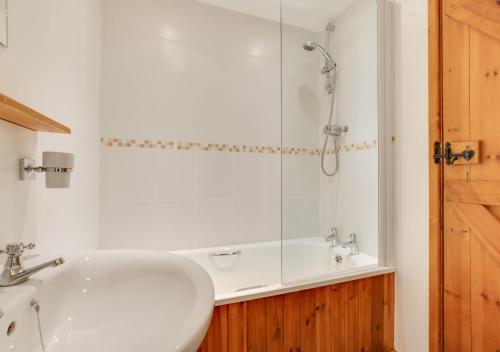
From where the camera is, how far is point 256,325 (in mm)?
1220

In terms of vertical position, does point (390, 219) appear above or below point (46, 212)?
below

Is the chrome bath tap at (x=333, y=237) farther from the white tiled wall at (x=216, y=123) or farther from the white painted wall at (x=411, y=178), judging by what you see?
the white painted wall at (x=411, y=178)

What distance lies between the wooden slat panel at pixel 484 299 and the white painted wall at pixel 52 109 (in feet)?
5.93

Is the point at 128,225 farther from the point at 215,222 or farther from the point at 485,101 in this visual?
the point at 485,101

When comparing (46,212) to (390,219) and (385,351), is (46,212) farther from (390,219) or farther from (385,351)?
(385,351)

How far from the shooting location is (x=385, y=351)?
1.56 meters

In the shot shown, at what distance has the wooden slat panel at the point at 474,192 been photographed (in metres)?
1.12

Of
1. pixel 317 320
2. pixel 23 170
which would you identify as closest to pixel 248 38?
pixel 23 170

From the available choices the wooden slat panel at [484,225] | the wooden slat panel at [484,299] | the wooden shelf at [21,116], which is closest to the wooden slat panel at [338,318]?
the wooden slat panel at [484,299]

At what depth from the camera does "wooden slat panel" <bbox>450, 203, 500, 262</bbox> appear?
3.68 feet

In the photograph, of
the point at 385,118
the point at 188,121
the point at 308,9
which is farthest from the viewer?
the point at 188,121

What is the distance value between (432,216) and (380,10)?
51.2 inches

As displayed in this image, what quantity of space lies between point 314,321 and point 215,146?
54.7 inches

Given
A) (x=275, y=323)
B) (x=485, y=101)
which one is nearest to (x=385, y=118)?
(x=485, y=101)
